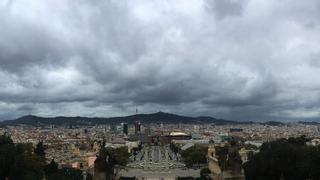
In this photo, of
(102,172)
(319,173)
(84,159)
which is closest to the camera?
(102,172)

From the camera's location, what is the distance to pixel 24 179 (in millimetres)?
49062

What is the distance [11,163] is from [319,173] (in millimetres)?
25558

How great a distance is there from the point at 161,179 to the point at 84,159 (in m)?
40.5

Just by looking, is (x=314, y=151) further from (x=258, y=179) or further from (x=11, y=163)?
(x=11, y=163)

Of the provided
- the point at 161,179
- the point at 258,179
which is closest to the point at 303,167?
the point at 258,179

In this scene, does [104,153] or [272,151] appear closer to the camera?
[104,153]

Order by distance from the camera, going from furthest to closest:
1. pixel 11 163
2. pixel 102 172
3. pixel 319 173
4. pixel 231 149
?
pixel 11 163, pixel 319 173, pixel 231 149, pixel 102 172

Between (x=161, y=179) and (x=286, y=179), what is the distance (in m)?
23.9

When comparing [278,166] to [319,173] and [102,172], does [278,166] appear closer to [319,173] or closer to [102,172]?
[319,173]

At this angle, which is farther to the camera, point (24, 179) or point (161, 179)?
point (161, 179)

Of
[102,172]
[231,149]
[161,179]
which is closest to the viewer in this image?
[102,172]

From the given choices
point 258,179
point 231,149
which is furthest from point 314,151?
point 231,149

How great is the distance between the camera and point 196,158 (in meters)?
120

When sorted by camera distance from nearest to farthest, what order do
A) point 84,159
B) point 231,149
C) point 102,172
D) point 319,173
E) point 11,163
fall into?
point 102,172 → point 231,149 → point 319,173 → point 11,163 → point 84,159
